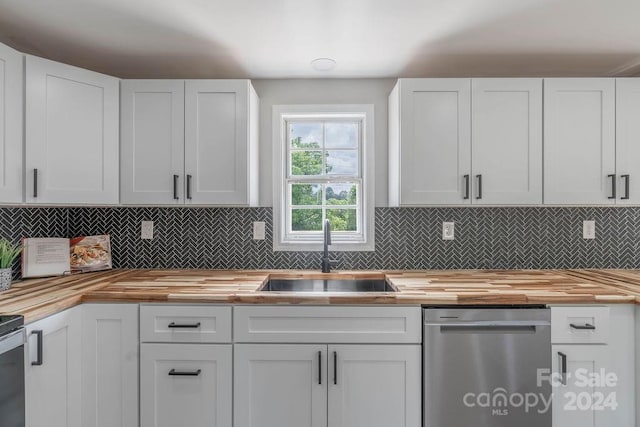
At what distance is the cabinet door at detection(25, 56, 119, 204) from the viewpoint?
5.59 ft

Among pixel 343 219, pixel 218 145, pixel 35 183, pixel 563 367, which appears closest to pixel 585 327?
pixel 563 367

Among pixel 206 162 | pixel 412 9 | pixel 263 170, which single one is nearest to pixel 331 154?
pixel 263 170

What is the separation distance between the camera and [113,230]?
236 cm

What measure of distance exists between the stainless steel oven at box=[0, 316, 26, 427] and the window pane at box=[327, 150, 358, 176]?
1845 mm

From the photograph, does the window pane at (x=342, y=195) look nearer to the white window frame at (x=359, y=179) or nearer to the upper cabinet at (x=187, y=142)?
the white window frame at (x=359, y=179)

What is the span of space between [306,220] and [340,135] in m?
0.66

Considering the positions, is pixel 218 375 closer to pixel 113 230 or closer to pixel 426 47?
pixel 113 230

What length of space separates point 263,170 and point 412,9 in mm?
1325

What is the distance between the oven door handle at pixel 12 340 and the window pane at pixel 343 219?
1.73 m

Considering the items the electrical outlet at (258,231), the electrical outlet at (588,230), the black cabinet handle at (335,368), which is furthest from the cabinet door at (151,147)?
the electrical outlet at (588,230)

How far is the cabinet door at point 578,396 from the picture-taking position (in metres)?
1.62

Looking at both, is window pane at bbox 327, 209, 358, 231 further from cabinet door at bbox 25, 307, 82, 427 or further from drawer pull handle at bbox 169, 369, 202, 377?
cabinet door at bbox 25, 307, 82, 427

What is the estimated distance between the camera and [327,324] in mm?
1651

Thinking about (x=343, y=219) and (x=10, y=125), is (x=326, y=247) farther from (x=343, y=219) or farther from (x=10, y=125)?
(x=10, y=125)
